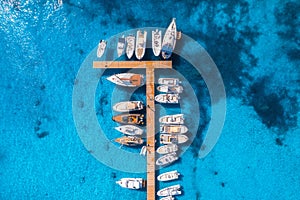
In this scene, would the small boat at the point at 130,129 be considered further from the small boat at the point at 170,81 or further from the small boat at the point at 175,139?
the small boat at the point at 170,81

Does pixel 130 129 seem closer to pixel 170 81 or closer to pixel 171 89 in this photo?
pixel 171 89

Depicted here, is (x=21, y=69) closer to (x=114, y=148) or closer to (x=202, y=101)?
(x=114, y=148)

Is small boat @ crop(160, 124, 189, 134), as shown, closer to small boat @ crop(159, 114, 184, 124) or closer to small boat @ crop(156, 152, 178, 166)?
small boat @ crop(159, 114, 184, 124)

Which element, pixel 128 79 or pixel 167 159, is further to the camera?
pixel 167 159

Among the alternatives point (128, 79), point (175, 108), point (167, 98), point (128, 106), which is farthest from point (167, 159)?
Result: point (128, 79)

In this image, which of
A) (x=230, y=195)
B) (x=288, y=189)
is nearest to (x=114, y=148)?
(x=230, y=195)

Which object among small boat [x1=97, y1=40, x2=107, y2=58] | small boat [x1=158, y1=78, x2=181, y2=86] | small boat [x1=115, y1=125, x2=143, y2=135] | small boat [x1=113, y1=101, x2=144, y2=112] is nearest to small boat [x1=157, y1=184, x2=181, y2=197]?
Result: small boat [x1=115, y1=125, x2=143, y2=135]

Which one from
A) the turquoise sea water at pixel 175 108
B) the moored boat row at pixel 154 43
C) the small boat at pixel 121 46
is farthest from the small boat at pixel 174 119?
the small boat at pixel 121 46
